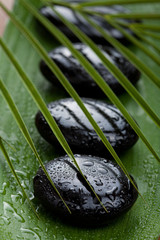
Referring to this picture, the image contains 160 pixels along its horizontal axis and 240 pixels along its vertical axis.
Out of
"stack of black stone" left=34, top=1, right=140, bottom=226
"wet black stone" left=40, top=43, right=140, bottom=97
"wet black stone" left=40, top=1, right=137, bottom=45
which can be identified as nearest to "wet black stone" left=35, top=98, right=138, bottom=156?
"stack of black stone" left=34, top=1, right=140, bottom=226

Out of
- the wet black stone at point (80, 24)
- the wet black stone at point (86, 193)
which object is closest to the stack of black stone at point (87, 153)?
the wet black stone at point (86, 193)

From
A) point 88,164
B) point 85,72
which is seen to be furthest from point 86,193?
point 85,72

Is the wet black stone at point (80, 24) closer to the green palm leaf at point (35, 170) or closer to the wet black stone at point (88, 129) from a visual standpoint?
the green palm leaf at point (35, 170)

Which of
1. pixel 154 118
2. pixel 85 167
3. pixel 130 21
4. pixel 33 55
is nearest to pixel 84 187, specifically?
pixel 85 167

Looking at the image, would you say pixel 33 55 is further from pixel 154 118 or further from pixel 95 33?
pixel 154 118

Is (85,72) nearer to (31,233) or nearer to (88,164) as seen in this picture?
(88,164)

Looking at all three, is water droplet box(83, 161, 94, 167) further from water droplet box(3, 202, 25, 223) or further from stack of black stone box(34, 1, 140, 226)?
water droplet box(3, 202, 25, 223)
